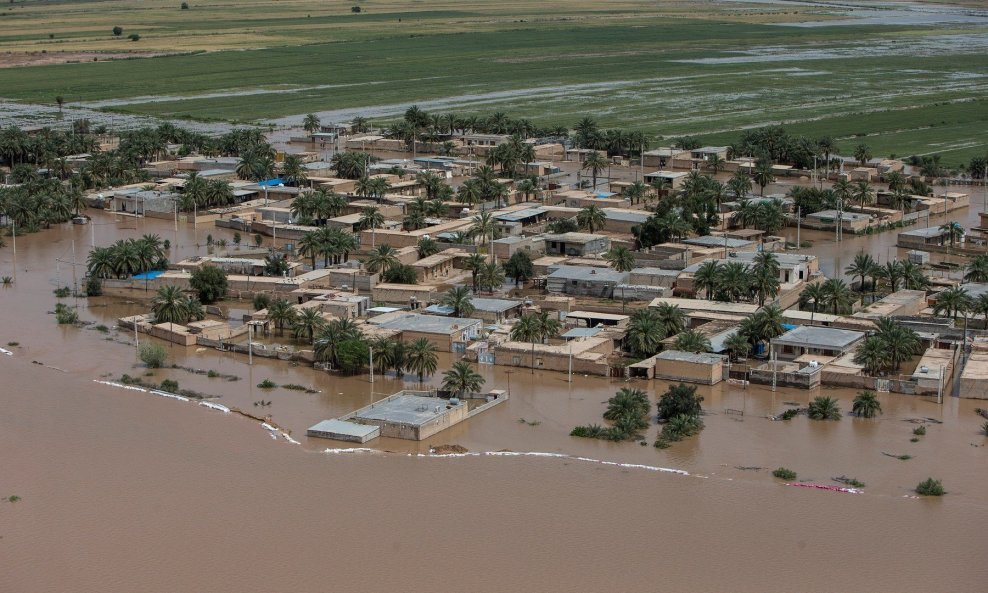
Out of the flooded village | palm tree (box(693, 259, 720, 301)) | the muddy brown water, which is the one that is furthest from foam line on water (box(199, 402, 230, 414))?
palm tree (box(693, 259, 720, 301))

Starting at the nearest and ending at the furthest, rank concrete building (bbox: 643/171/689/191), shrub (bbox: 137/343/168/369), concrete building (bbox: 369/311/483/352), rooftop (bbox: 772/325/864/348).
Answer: rooftop (bbox: 772/325/864/348) → shrub (bbox: 137/343/168/369) → concrete building (bbox: 369/311/483/352) → concrete building (bbox: 643/171/689/191)

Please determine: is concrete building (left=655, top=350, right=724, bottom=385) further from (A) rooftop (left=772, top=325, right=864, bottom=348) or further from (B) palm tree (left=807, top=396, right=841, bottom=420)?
(B) palm tree (left=807, top=396, right=841, bottom=420)

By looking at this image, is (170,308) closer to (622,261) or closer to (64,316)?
(64,316)

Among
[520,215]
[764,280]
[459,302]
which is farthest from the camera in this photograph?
[520,215]

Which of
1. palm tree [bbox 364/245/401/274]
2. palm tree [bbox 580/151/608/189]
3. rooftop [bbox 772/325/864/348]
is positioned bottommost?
rooftop [bbox 772/325/864/348]

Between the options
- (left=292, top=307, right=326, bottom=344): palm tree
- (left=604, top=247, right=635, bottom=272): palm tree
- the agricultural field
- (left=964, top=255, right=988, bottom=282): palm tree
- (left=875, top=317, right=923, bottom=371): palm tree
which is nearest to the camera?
(left=875, top=317, right=923, bottom=371): palm tree

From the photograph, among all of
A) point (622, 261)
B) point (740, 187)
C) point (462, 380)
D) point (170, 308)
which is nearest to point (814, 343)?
point (462, 380)

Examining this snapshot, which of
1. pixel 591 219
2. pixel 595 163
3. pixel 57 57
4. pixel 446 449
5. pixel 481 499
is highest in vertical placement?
pixel 57 57

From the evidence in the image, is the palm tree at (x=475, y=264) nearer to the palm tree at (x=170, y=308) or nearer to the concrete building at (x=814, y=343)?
the palm tree at (x=170, y=308)
